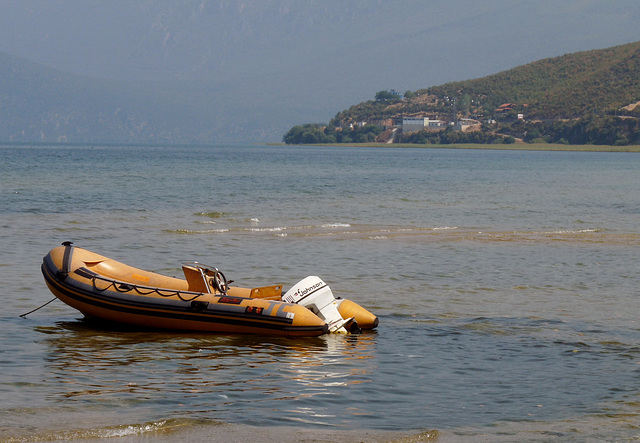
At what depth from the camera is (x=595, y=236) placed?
25141mm

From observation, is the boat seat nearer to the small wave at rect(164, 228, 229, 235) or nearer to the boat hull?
the boat hull

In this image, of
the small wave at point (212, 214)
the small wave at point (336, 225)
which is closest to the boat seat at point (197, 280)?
the small wave at point (336, 225)

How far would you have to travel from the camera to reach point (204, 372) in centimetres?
999

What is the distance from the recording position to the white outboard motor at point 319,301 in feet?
40.3

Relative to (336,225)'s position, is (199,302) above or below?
above

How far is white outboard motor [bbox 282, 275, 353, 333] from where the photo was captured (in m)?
12.3

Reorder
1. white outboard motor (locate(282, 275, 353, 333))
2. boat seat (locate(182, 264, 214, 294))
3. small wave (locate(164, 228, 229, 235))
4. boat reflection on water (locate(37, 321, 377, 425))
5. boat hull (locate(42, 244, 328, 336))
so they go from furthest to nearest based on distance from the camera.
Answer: small wave (locate(164, 228, 229, 235)), boat seat (locate(182, 264, 214, 294)), white outboard motor (locate(282, 275, 353, 333)), boat hull (locate(42, 244, 328, 336)), boat reflection on water (locate(37, 321, 377, 425))

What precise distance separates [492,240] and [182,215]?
12018 mm

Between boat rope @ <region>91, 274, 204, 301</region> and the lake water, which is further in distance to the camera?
boat rope @ <region>91, 274, 204, 301</region>

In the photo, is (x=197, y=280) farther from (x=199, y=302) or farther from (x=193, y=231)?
(x=193, y=231)

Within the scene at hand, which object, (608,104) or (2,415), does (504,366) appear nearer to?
(2,415)

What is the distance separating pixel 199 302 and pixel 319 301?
5.97ft

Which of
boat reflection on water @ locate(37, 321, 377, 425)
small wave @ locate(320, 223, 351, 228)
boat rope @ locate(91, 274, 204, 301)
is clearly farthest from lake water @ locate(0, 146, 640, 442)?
boat rope @ locate(91, 274, 204, 301)

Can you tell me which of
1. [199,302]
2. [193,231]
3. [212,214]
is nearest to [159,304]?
[199,302]
